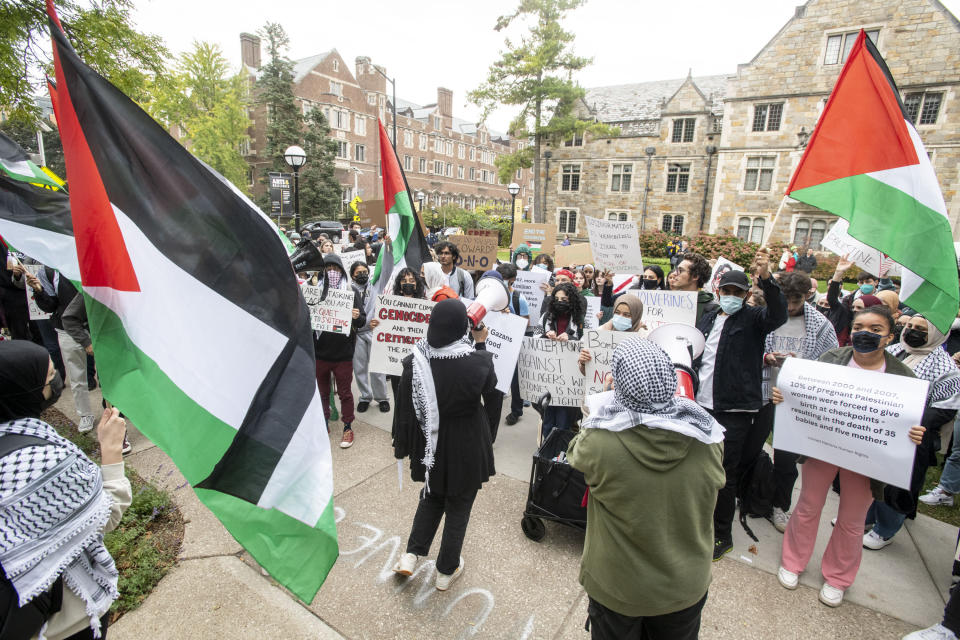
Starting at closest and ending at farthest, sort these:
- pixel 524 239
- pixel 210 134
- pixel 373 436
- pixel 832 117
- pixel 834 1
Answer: pixel 832 117 < pixel 373 436 < pixel 524 239 < pixel 834 1 < pixel 210 134

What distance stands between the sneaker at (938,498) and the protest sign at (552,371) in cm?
331

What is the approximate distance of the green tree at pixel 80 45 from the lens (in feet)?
21.4

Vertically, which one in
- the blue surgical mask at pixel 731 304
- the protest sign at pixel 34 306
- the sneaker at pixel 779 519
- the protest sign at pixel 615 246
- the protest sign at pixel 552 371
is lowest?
the sneaker at pixel 779 519

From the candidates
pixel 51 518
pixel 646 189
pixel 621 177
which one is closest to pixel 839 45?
pixel 646 189

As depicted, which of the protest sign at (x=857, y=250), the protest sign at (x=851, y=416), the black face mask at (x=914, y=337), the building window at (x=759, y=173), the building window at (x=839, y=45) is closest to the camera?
the protest sign at (x=851, y=416)

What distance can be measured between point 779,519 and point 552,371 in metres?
2.22

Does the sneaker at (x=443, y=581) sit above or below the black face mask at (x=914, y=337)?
below

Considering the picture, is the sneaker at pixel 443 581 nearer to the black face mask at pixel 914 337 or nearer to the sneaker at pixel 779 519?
the sneaker at pixel 779 519

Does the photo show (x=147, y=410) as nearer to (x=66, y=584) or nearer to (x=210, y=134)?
(x=66, y=584)

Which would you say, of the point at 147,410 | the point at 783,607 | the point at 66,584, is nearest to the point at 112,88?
the point at 147,410

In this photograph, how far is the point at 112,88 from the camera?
1.98m

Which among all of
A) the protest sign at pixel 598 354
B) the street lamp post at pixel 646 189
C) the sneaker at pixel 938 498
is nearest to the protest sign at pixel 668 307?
the protest sign at pixel 598 354

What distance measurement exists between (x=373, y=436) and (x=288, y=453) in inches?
134

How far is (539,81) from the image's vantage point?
29.2 m
